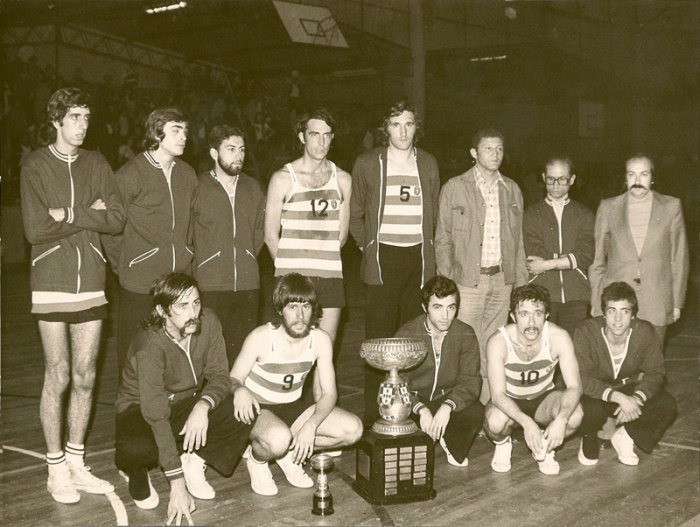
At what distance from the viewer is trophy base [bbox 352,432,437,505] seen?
12.6 ft

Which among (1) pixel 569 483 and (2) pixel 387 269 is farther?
(2) pixel 387 269

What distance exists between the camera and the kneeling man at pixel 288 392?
3984mm

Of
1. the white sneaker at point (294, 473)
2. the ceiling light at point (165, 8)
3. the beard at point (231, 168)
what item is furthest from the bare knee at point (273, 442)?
the ceiling light at point (165, 8)

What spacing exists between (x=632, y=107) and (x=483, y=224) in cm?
1884

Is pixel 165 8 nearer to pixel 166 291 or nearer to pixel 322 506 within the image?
pixel 166 291

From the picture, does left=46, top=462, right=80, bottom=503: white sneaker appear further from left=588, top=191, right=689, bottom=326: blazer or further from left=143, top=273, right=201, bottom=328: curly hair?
left=588, top=191, right=689, bottom=326: blazer

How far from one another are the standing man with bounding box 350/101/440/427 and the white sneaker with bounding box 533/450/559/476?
988 millimetres

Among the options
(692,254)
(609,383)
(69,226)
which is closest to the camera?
(69,226)

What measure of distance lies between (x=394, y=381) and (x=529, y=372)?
897mm

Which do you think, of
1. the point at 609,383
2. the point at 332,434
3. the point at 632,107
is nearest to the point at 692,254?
the point at 632,107

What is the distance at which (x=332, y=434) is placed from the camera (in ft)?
13.4

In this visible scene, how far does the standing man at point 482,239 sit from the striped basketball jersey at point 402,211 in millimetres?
217

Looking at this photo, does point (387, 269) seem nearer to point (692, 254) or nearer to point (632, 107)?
point (692, 254)

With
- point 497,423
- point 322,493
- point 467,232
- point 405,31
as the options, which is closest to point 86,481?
point 322,493
